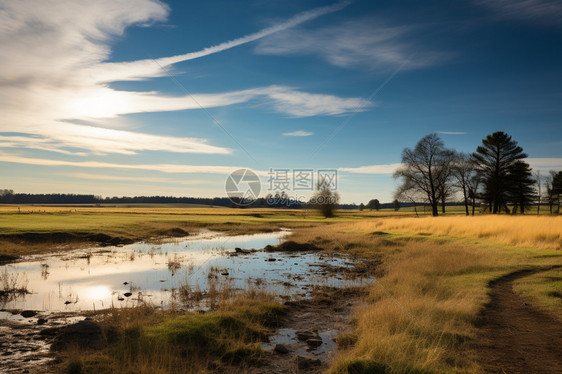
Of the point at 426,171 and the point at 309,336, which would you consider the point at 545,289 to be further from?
the point at 426,171

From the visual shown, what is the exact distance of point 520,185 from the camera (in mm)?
63500

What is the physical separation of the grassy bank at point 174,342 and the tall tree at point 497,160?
5752 cm

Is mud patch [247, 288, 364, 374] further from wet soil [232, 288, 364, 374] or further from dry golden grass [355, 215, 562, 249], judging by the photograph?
dry golden grass [355, 215, 562, 249]

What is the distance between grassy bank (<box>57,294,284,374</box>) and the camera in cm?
772

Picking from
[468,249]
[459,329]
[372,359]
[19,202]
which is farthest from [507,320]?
[19,202]

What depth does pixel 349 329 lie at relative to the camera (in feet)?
34.7

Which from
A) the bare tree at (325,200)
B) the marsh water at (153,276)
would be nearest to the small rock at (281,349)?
the marsh water at (153,276)

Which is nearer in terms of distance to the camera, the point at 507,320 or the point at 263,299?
the point at 507,320

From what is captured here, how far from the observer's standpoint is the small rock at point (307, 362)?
8180mm

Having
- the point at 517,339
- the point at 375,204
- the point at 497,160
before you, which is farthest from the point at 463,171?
the point at 375,204

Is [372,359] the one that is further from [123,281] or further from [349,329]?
[123,281]

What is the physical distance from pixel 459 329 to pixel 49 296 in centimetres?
1571

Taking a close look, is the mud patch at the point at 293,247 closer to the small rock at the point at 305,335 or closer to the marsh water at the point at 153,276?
the marsh water at the point at 153,276

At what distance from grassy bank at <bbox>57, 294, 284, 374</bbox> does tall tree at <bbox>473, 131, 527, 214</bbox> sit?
189 feet
